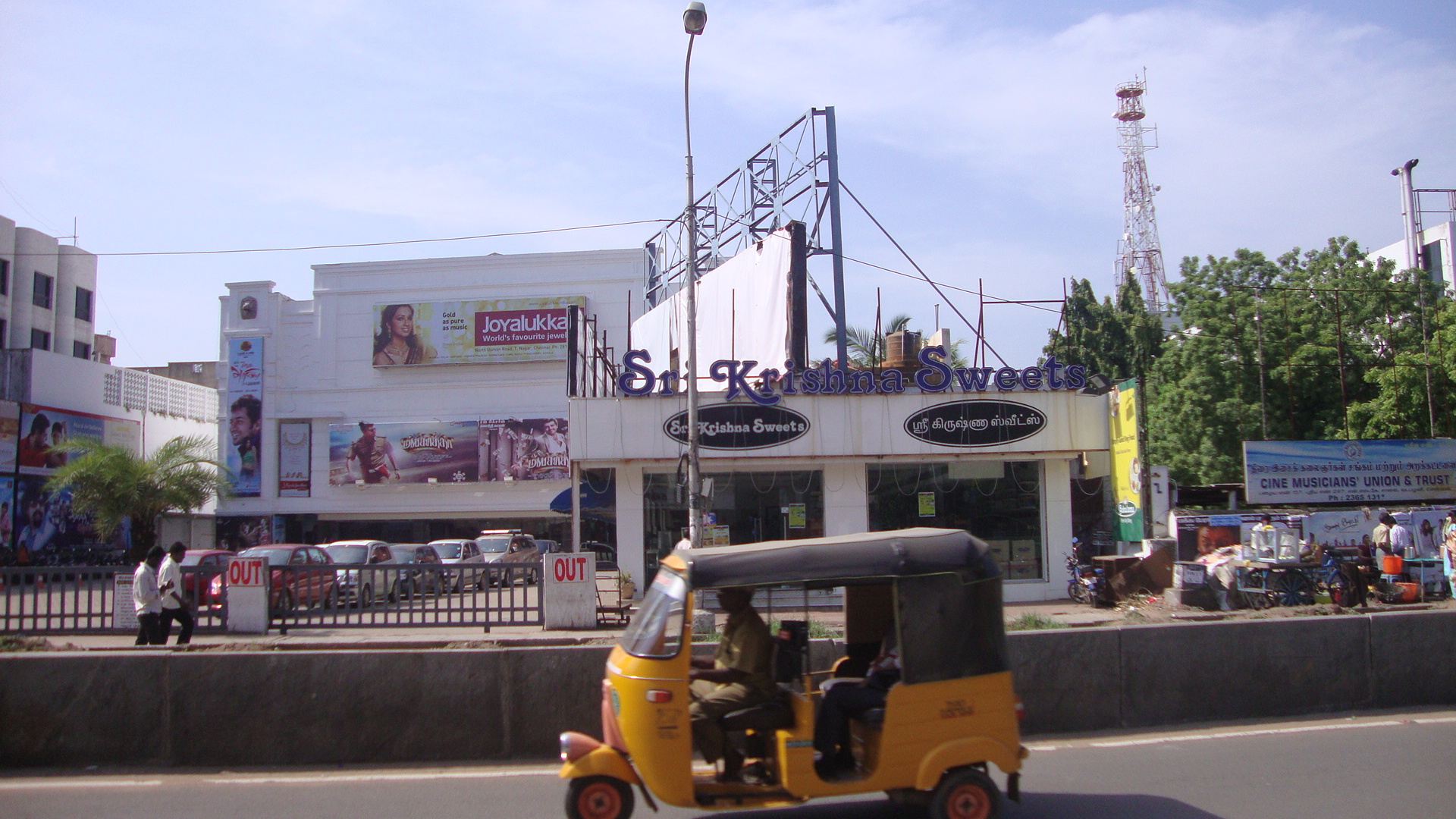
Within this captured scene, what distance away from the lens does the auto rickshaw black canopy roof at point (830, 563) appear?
5836 mm

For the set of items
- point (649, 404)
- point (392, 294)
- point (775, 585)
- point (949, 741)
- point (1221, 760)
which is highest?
point (392, 294)

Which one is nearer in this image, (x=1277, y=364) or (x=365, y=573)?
(x=365, y=573)

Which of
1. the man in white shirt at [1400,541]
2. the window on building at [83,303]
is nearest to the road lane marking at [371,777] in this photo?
the man in white shirt at [1400,541]

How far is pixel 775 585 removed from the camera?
589 cm

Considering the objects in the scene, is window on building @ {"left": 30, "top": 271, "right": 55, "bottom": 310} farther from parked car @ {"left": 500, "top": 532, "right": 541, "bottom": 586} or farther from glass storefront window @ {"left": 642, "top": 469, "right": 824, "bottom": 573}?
glass storefront window @ {"left": 642, "top": 469, "right": 824, "bottom": 573}

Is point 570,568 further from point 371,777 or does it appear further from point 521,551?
point 521,551

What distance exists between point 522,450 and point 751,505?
2714 cm

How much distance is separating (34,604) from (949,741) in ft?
49.5

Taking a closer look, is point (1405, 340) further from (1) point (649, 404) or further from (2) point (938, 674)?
(2) point (938, 674)

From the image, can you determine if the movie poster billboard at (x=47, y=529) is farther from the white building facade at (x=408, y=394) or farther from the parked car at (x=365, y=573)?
the parked car at (x=365, y=573)

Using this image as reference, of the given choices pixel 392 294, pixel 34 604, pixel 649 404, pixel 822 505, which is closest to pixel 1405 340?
pixel 822 505

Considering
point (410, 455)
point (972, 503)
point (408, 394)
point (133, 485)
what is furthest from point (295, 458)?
point (972, 503)

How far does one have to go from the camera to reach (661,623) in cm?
588

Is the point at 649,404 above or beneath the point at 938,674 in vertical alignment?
above
